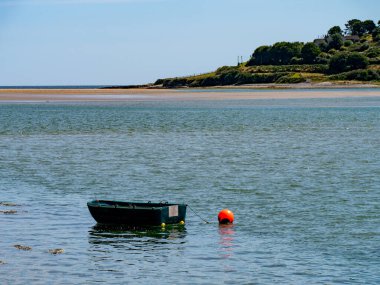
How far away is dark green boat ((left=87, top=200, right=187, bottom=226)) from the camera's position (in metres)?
27.5

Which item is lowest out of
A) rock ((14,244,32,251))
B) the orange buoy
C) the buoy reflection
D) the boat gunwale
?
the buoy reflection

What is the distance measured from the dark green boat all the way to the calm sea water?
526mm

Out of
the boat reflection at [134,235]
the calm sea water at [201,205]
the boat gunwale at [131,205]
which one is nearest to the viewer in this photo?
the calm sea water at [201,205]

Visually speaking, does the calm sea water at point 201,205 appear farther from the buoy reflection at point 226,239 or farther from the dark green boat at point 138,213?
the dark green boat at point 138,213

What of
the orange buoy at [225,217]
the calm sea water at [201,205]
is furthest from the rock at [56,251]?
the orange buoy at [225,217]

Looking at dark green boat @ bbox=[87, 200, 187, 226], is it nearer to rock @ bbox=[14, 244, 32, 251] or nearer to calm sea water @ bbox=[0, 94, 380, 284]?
calm sea water @ bbox=[0, 94, 380, 284]

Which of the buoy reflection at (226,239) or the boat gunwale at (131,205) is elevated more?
the boat gunwale at (131,205)

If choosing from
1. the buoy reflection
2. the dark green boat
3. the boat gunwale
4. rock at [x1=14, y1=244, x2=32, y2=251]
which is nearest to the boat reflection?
the dark green boat

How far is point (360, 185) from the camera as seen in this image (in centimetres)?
3694

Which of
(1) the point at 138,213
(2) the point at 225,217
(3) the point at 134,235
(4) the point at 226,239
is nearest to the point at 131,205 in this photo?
(1) the point at 138,213

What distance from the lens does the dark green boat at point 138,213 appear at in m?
27.5

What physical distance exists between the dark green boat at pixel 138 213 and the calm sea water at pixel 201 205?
53 centimetres

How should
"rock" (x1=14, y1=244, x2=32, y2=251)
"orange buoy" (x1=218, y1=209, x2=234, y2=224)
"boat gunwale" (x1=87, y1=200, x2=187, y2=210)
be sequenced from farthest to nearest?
"orange buoy" (x1=218, y1=209, x2=234, y2=224)
"boat gunwale" (x1=87, y1=200, x2=187, y2=210)
"rock" (x1=14, y1=244, x2=32, y2=251)

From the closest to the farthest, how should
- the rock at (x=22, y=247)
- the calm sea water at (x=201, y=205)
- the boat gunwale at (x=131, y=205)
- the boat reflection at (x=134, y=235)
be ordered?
1. the calm sea water at (x=201, y=205)
2. the rock at (x=22, y=247)
3. the boat reflection at (x=134, y=235)
4. the boat gunwale at (x=131, y=205)
